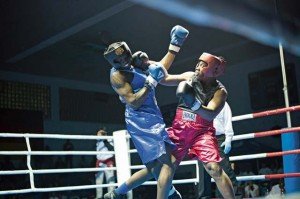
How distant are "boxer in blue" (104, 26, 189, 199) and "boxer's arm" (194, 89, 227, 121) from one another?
33cm

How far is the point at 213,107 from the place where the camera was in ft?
7.30

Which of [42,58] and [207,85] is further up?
[42,58]

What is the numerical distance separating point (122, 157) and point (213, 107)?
72.3 inches

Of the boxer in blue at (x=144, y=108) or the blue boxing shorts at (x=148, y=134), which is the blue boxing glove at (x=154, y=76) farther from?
the blue boxing shorts at (x=148, y=134)

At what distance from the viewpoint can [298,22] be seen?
8859 mm

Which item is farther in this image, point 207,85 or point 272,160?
point 272,160

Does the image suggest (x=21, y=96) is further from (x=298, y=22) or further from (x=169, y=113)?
(x=298, y=22)

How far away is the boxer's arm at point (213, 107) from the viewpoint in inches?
85.4

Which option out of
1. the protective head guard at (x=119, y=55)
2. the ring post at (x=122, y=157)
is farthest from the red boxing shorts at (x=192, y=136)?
the ring post at (x=122, y=157)

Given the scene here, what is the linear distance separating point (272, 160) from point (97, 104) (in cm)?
590

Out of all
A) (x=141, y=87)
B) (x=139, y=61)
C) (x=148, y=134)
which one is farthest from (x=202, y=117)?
(x=139, y=61)

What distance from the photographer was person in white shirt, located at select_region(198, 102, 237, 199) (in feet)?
9.98

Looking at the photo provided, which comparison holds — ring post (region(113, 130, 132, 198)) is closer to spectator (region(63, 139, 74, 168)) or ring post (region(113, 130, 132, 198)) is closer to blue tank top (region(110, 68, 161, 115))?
blue tank top (region(110, 68, 161, 115))

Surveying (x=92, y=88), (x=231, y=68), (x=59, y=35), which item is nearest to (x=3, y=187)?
(x=59, y=35)
